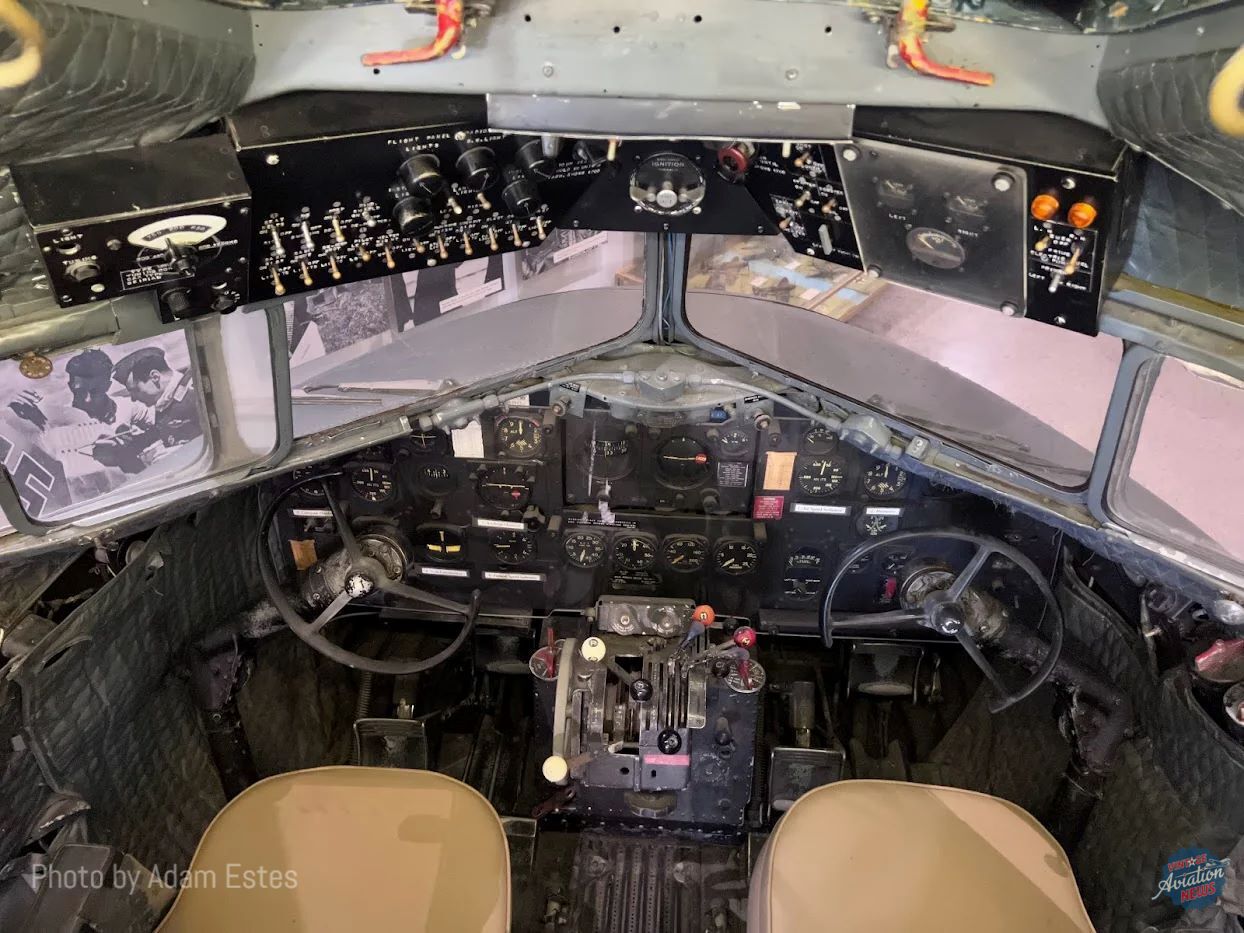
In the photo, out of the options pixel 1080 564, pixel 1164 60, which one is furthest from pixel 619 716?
pixel 1164 60

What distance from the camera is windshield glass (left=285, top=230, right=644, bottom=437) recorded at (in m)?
2.35

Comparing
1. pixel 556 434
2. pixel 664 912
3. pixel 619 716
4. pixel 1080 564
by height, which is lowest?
pixel 664 912

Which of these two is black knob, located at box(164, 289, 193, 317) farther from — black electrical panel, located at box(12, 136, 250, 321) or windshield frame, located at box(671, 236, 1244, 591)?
windshield frame, located at box(671, 236, 1244, 591)

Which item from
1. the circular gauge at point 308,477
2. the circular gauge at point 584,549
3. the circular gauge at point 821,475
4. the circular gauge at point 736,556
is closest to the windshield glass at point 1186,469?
the circular gauge at point 821,475

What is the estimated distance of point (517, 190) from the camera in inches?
72.3

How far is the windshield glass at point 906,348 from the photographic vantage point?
2.25 m

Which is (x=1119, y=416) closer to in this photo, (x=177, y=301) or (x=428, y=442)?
(x=428, y=442)

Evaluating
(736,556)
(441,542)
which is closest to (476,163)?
(441,542)

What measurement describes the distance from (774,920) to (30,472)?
1777mm

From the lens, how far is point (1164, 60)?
4.50 feet

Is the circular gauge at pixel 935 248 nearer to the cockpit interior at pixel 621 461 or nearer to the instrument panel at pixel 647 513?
the cockpit interior at pixel 621 461

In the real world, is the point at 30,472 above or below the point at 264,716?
above

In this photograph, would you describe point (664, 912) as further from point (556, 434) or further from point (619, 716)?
point (556, 434)

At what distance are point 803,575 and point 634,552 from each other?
545mm
